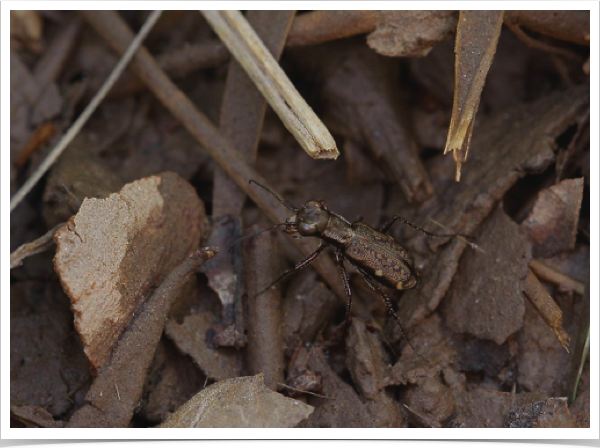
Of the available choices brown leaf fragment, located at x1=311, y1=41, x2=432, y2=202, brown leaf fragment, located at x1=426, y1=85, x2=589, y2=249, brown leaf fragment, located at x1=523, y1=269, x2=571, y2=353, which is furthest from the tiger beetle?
brown leaf fragment, located at x1=523, y1=269, x2=571, y2=353

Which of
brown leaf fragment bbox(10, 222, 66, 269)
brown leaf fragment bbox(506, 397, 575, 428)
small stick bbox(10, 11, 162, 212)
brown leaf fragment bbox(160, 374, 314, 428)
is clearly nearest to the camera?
brown leaf fragment bbox(160, 374, 314, 428)

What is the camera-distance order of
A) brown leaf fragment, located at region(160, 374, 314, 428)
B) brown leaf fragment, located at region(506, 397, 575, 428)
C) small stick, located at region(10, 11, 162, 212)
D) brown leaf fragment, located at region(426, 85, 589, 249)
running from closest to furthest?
brown leaf fragment, located at region(160, 374, 314, 428) → brown leaf fragment, located at region(506, 397, 575, 428) → brown leaf fragment, located at region(426, 85, 589, 249) → small stick, located at region(10, 11, 162, 212)

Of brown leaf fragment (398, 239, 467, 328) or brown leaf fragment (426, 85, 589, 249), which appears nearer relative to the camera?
brown leaf fragment (398, 239, 467, 328)

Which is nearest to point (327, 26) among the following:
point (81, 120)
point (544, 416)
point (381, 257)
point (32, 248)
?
point (381, 257)

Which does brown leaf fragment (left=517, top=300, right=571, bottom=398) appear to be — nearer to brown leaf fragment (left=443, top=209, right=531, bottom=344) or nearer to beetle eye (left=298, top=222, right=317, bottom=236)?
brown leaf fragment (left=443, top=209, right=531, bottom=344)

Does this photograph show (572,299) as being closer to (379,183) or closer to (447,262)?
(447,262)

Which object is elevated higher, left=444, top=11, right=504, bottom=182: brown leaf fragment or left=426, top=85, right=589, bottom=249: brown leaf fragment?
left=444, top=11, right=504, bottom=182: brown leaf fragment

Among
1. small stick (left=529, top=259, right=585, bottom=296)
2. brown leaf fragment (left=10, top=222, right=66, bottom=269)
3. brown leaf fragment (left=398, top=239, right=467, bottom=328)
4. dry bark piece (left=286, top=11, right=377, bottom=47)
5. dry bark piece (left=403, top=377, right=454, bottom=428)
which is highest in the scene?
brown leaf fragment (left=10, top=222, right=66, bottom=269)
